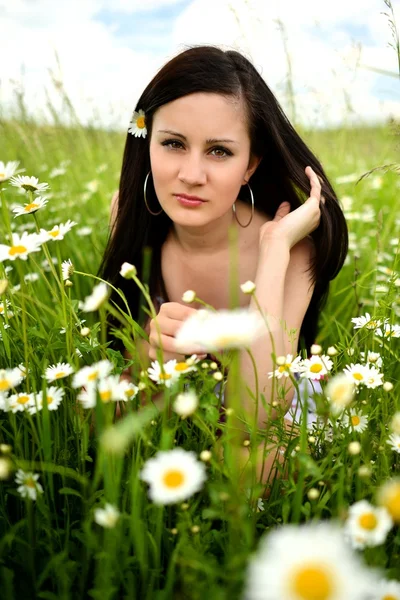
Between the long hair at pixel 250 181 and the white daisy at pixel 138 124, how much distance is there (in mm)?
16

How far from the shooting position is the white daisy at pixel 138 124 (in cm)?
155

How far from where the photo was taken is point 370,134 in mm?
4156

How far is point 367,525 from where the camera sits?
63cm

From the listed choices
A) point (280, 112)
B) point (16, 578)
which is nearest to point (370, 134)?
point (280, 112)

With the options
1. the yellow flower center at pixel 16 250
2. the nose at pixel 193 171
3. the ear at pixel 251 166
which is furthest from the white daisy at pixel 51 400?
the ear at pixel 251 166

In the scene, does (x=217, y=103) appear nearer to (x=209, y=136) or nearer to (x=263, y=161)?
(x=209, y=136)

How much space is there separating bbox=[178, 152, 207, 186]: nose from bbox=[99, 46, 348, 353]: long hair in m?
0.17

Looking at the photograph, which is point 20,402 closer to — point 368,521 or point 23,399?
point 23,399

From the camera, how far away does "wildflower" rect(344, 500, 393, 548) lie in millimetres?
627

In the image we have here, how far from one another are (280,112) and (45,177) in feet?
5.86

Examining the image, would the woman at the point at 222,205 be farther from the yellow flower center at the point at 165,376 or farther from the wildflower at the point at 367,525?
the wildflower at the point at 367,525

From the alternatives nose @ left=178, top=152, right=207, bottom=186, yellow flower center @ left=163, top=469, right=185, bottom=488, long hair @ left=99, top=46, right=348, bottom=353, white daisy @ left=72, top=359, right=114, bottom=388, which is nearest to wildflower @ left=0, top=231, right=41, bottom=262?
white daisy @ left=72, top=359, right=114, bottom=388

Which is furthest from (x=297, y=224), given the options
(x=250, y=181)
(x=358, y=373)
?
(x=358, y=373)

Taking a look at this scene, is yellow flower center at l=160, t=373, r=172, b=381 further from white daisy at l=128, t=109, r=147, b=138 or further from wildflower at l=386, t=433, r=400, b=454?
white daisy at l=128, t=109, r=147, b=138
